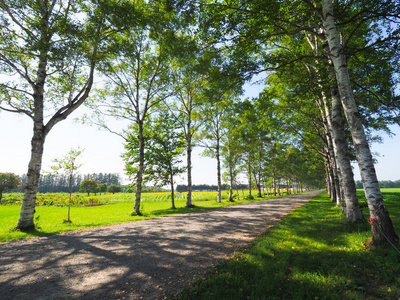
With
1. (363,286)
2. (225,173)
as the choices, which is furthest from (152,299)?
(225,173)

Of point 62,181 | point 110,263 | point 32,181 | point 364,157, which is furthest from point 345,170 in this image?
point 62,181

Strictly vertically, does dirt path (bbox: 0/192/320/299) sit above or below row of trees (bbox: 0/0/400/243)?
below

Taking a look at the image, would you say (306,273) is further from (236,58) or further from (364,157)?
(236,58)

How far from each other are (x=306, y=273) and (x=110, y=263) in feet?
16.1

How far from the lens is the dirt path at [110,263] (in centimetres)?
342

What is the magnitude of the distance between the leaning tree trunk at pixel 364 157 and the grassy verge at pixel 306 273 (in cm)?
57

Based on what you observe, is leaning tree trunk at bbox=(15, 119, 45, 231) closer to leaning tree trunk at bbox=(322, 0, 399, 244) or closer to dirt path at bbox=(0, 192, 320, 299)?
dirt path at bbox=(0, 192, 320, 299)

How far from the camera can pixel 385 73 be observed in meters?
7.92

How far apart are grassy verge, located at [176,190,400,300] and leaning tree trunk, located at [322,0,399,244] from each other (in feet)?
1.88

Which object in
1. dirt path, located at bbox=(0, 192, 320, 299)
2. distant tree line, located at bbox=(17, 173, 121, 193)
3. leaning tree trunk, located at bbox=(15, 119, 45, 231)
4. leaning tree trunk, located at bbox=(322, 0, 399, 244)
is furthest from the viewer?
distant tree line, located at bbox=(17, 173, 121, 193)

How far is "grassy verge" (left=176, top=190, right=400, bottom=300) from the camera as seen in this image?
3.00 meters

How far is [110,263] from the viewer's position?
15.2 feet

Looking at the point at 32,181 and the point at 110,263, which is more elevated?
the point at 32,181

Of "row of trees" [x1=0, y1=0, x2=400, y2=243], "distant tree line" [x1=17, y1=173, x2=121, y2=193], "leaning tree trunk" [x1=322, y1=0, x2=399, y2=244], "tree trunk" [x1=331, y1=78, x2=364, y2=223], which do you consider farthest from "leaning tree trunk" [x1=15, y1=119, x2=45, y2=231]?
"distant tree line" [x1=17, y1=173, x2=121, y2=193]
